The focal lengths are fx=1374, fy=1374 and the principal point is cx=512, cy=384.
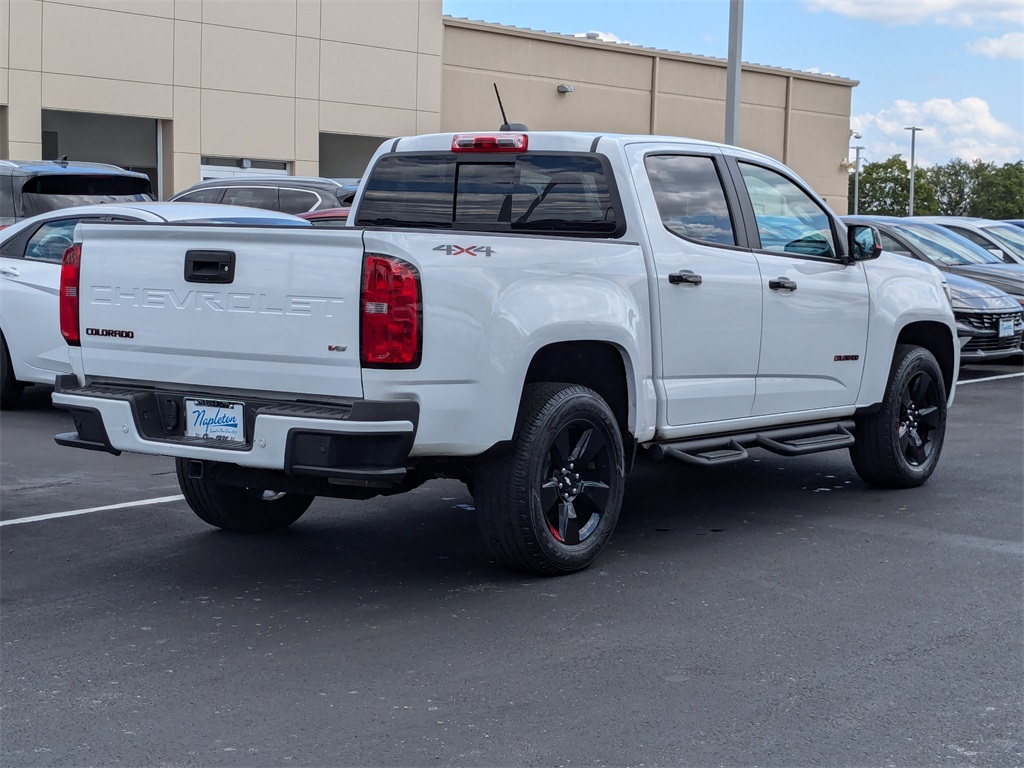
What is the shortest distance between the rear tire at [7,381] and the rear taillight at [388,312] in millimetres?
6575

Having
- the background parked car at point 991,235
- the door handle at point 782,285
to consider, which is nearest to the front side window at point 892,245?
the background parked car at point 991,235

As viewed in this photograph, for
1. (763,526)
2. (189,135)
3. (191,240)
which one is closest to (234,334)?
(191,240)

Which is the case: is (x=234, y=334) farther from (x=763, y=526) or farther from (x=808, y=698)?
(x=763, y=526)

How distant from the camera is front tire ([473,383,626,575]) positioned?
233 inches

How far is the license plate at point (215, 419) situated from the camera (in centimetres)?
566

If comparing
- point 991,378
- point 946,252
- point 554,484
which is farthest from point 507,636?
point 946,252

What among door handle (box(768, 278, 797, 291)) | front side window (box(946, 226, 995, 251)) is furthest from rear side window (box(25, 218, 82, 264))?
front side window (box(946, 226, 995, 251))

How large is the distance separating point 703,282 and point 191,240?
2.51 meters

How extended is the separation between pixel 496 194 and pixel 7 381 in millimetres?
5754

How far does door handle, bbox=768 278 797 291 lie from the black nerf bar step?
778 mm

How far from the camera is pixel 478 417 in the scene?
5.66 m

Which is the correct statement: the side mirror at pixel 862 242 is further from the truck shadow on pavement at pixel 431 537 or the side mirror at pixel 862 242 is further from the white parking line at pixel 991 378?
the white parking line at pixel 991 378

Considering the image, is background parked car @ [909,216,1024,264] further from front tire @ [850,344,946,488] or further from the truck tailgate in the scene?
the truck tailgate

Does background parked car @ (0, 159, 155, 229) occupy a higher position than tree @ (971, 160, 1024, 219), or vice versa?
tree @ (971, 160, 1024, 219)
